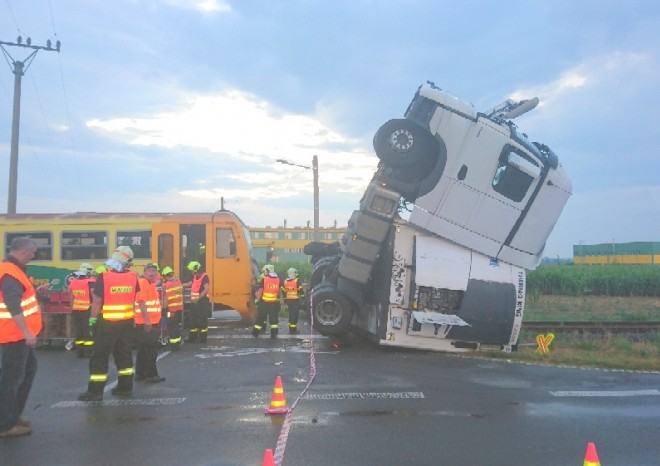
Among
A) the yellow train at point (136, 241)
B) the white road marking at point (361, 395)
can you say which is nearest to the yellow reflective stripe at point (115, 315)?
the white road marking at point (361, 395)

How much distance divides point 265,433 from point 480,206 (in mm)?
6227

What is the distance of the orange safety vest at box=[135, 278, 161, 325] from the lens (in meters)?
8.58

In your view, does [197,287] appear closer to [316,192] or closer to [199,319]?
[199,319]

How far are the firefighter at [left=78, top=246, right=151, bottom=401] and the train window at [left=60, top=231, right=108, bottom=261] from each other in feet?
28.9

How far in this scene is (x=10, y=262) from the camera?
20.7ft

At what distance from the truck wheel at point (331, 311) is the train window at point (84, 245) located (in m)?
6.98

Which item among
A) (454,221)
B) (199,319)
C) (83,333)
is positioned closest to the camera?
(454,221)

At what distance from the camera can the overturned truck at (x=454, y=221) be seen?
10.8m

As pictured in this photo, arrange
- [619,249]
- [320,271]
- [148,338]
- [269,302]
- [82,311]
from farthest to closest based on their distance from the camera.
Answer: [619,249]
[320,271]
[269,302]
[82,311]
[148,338]

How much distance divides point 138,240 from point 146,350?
7.85 metres

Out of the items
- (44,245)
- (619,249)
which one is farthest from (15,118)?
(619,249)

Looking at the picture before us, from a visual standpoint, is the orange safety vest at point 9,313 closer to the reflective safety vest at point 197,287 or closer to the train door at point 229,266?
the reflective safety vest at point 197,287

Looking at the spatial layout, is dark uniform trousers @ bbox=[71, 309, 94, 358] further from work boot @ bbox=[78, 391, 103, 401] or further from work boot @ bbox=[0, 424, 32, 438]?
work boot @ bbox=[0, 424, 32, 438]

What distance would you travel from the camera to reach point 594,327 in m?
15.9
